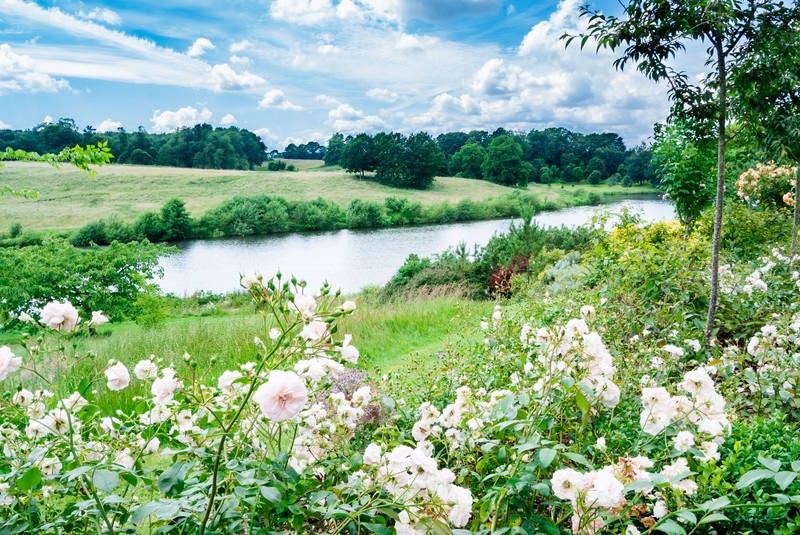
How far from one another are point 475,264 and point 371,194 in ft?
92.3

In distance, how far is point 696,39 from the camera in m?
4.29

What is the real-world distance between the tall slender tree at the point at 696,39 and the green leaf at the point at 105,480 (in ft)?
12.9

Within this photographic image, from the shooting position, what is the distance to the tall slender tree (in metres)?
4.06

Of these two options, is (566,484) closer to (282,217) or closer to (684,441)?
(684,441)

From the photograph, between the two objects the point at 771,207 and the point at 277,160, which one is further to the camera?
the point at 277,160

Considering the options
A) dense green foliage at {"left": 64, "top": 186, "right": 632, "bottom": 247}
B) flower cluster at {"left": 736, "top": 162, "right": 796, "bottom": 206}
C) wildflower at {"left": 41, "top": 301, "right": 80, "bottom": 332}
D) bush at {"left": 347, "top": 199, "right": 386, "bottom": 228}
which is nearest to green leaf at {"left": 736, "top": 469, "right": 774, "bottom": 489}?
wildflower at {"left": 41, "top": 301, "right": 80, "bottom": 332}

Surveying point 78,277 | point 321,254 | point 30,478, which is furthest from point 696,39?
point 321,254

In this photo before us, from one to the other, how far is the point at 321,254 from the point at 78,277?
12977 mm

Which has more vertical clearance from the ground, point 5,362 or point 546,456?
point 5,362

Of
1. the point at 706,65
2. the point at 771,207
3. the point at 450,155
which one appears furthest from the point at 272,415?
the point at 450,155

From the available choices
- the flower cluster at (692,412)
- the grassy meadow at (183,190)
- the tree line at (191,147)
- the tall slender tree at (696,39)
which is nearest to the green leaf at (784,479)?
the flower cluster at (692,412)

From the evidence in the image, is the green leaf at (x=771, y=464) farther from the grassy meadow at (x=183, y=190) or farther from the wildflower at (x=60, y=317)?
the grassy meadow at (x=183, y=190)

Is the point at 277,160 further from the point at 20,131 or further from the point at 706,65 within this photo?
the point at 706,65

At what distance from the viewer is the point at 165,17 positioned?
18656 millimetres
